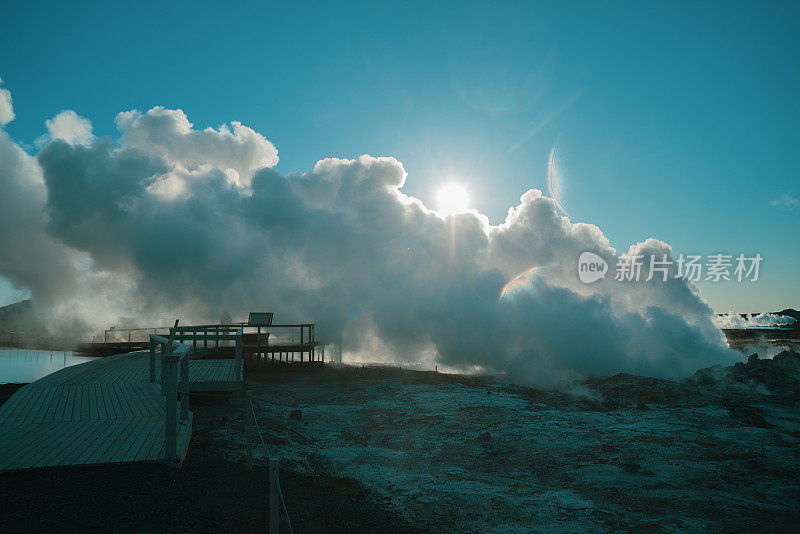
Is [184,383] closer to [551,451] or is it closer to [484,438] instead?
[484,438]

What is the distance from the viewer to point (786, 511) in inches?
338

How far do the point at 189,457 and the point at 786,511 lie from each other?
11.4 m

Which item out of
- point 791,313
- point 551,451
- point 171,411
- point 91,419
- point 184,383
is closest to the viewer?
point 171,411

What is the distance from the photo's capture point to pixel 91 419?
33.5 feet

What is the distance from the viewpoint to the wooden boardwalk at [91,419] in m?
7.89

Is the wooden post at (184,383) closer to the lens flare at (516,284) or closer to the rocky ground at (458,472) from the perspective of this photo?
the rocky ground at (458,472)

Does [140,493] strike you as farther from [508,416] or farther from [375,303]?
[375,303]

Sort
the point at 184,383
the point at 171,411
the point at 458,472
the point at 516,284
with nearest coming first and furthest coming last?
the point at 171,411, the point at 184,383, the point at 458,472, the point at 516,284

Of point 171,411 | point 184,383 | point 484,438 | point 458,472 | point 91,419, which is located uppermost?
point 184,383

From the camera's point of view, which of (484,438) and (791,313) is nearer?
(484,438)

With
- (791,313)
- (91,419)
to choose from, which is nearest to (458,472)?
(91,419)

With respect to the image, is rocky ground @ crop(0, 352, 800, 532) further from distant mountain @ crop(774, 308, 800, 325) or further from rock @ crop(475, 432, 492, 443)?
distant mountain @ crop(774, 308, 800, 325)

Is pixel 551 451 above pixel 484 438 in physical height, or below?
below

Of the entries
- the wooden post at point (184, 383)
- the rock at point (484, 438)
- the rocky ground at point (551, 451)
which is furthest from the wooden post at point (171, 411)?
the rock at point (484, 438)
